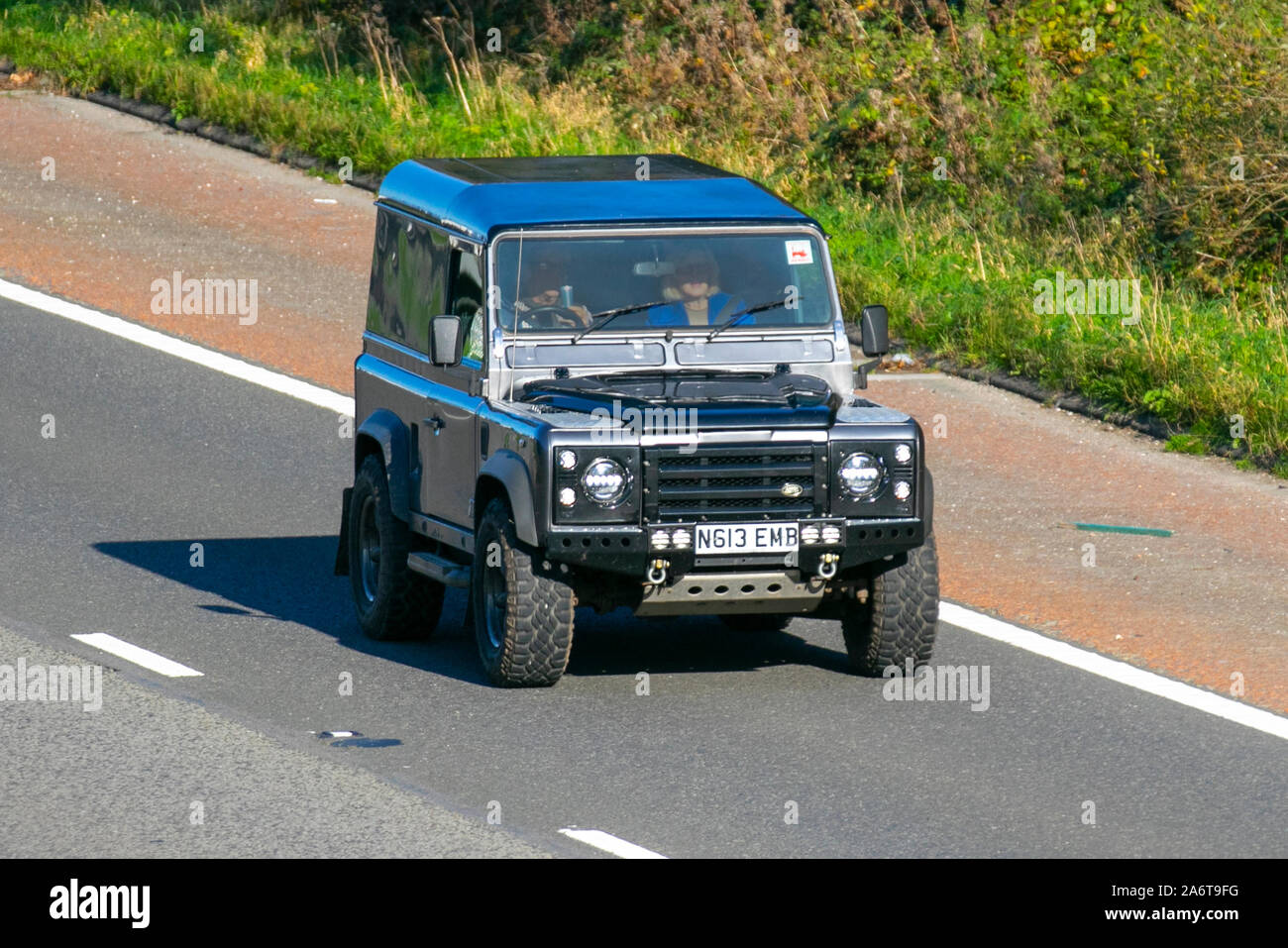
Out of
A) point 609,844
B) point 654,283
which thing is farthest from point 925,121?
point 609,844

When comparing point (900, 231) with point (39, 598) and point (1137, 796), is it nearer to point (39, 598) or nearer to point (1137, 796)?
point (39, 598)

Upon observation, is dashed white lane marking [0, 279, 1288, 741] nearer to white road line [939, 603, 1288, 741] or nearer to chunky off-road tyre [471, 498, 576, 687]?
white road line [939, 603, 1288, 741]

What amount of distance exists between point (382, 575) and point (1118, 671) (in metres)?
3.53

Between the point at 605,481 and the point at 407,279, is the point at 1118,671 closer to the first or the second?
the point at 605,481

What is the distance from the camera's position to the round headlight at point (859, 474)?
1017 cm

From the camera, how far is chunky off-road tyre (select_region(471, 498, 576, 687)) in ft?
33.2

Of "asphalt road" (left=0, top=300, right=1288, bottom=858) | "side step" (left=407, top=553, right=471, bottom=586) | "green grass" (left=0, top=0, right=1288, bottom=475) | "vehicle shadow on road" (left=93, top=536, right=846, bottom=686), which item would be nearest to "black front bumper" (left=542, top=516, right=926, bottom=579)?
"asphalt road" (left=0, top=300, right=1288, bottom=858)

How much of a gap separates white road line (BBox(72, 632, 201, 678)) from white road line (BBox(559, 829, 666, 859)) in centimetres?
283
